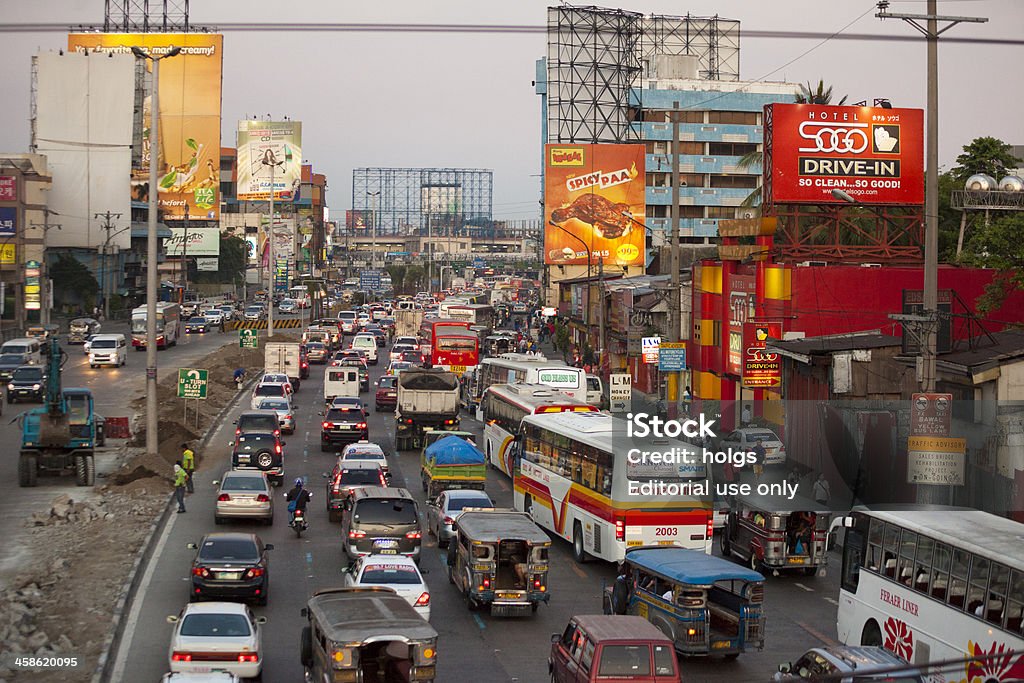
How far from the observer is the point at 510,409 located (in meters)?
40.4

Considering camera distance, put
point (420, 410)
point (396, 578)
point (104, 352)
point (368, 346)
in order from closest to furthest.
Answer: point (396, 578), point (420, 410), point (104, 352), point (368, 346)

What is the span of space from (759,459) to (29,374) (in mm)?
35968

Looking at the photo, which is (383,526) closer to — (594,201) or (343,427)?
(343,427)

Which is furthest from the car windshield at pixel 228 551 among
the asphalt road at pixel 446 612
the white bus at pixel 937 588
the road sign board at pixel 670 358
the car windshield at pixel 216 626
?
the road sign board at pixel 670 358

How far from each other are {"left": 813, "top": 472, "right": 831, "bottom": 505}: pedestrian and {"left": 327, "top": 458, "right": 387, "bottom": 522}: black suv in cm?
1161

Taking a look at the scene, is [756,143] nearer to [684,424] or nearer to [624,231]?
[624,231]

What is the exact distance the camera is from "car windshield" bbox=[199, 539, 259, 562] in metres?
22.7

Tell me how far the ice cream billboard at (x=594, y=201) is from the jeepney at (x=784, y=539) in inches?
2734

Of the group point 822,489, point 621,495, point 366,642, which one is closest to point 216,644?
point 366,642

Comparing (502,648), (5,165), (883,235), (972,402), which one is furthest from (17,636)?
(5,165)

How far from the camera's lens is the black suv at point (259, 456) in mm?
37000

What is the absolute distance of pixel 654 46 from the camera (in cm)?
12756

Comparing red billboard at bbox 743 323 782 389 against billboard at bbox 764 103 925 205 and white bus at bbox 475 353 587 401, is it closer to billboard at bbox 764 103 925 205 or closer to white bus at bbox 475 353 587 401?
billboard at bbox 764 103 925 205

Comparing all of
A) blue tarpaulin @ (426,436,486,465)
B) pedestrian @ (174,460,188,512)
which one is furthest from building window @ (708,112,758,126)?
pedestrian @ (174,460,188,512)
